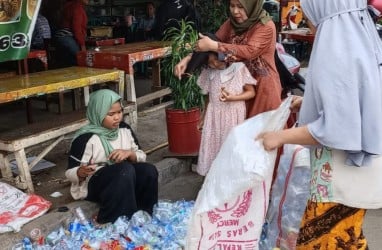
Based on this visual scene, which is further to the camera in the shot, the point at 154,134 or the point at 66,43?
the point at 66,43

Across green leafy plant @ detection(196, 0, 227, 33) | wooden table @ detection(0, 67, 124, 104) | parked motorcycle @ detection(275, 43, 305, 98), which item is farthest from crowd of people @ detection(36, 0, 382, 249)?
green leafy plant @ detection(196, 0, 227, 33)

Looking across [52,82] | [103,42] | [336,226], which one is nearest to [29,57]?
[103,42]

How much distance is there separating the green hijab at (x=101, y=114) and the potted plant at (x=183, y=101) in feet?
3.04

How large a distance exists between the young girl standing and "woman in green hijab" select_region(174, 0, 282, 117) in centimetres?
7

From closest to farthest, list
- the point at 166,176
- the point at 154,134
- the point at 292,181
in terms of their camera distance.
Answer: the point at 292,181
the point at 166,176
the point at 154,134

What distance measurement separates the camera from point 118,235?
3.18 meters

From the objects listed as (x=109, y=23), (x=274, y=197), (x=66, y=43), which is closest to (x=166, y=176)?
(x=274, y=197)

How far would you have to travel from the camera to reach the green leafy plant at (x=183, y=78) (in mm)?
4109

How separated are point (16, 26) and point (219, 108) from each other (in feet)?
8.03

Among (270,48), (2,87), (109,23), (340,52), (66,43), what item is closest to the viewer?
(340,52)

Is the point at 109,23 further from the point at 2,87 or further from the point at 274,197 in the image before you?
the point at 274,197

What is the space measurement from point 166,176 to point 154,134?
3.40 ft

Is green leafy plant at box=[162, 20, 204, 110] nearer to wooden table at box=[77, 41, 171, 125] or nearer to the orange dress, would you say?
wooden table at box=[77, 41, 171, 125]

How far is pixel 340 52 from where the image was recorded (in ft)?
5.57
